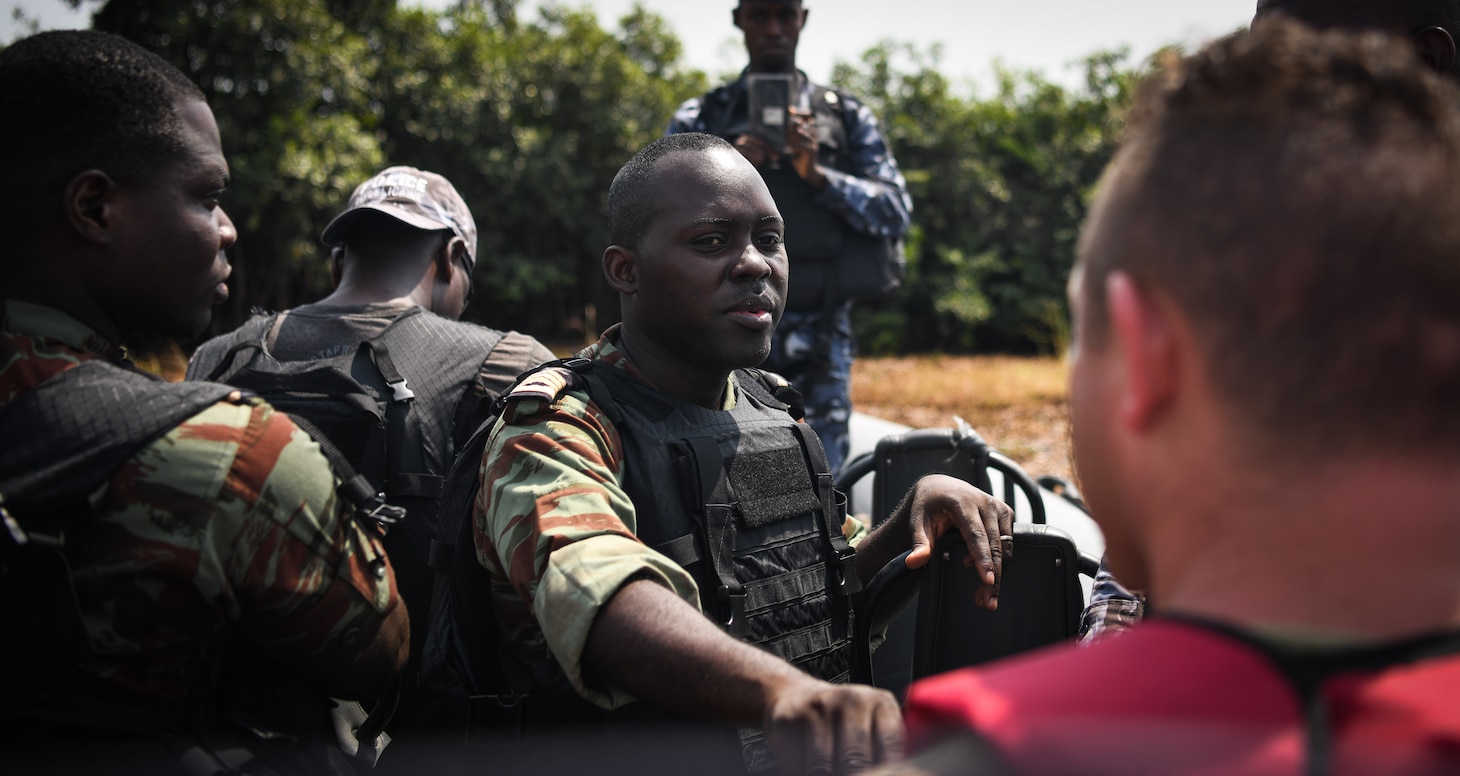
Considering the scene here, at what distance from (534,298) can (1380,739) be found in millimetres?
16911

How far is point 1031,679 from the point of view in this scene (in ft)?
2.53

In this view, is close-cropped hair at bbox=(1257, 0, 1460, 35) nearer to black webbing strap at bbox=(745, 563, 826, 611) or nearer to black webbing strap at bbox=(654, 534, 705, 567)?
black webbing strap at bbox=(745, 563, 826, 611)

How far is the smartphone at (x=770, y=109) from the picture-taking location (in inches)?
160

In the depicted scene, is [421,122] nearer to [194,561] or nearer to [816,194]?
[816,194]

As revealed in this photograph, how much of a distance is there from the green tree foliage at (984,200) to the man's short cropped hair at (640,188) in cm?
A: 1413

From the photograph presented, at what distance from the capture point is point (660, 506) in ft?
5.96

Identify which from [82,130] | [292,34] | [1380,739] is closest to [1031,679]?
[1380,739]

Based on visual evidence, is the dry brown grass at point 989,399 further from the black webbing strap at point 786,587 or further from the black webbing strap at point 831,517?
the black webbing strap at point 786,587

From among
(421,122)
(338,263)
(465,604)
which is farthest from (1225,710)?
(421,122)

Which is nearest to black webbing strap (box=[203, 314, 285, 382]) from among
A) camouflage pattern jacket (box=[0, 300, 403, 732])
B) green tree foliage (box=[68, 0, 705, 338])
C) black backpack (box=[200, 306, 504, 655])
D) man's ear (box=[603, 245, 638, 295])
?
black backpack (box=[200, 306, 504, 655])

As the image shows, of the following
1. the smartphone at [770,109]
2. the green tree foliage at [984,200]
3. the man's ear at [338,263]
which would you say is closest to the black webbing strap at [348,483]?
the man's ear at [338,263]

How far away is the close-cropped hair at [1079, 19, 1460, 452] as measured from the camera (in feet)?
2.43

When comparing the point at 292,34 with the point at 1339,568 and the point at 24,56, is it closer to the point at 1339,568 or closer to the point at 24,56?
the point at 24,56

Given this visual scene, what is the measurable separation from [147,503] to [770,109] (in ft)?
10.5
